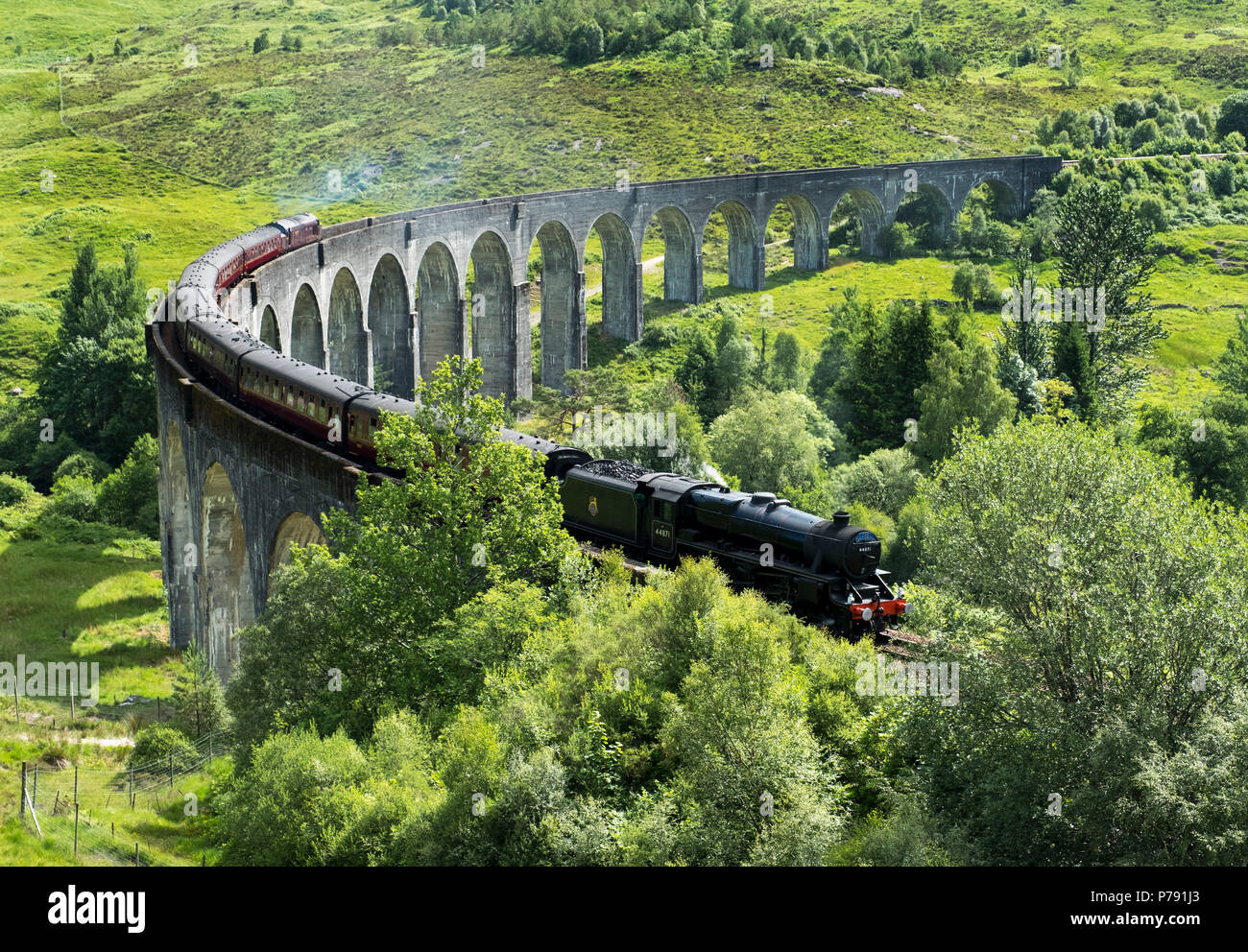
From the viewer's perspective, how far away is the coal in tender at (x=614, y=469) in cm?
3897

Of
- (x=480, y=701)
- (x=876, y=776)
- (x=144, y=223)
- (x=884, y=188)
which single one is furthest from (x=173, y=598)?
(x=884, y=188)

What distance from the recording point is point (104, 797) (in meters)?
37.0

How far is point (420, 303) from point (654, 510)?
166 ft

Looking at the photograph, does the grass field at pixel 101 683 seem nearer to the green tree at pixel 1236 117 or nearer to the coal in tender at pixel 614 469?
the coal in tender at pixel 614 469

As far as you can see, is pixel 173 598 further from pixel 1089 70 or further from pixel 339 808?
pixel 1089 70

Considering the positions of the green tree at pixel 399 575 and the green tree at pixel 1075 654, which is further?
the green tree at pixel 399 575

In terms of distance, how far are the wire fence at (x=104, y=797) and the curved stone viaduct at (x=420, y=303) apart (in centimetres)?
771

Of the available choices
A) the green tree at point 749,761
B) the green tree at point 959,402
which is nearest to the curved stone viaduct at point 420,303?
the green tree at point 749,761

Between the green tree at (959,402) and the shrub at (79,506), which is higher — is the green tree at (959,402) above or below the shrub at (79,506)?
above

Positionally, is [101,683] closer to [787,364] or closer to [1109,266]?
[787,364]

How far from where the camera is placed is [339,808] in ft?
83.0

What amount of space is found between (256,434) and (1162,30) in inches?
7541

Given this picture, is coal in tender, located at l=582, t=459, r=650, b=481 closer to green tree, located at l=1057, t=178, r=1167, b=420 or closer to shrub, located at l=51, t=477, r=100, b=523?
shrub, located at l=51, t=477, r=100, b=523

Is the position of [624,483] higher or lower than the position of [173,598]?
higher
